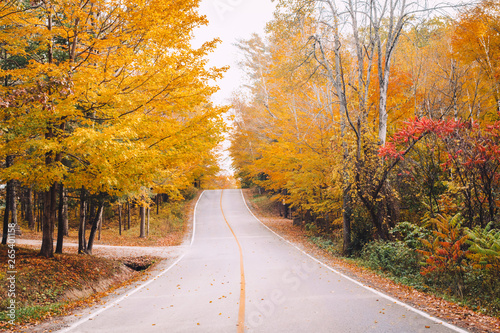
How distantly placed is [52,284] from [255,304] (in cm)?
493

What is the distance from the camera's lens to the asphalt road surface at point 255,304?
17.0 feet

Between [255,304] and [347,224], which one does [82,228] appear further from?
[347,224]

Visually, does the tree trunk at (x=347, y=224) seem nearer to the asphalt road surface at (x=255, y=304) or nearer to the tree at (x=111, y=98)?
the asphalt road surface at (x=255, y=304)

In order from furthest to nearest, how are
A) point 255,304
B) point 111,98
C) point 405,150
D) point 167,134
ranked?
point 405,150, point 167,134, point 111,98, point 255,304

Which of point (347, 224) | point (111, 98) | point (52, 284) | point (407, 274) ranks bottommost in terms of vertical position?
point (407, 274)

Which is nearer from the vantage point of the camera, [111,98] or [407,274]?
[111,98]

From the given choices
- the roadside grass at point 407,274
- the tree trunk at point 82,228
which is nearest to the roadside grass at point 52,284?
the tree trunk at point 82,228

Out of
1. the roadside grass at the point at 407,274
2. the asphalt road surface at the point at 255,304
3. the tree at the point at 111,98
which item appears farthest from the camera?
the tree at the point at 111,98

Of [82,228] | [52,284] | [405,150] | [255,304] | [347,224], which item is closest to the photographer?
[255,304]

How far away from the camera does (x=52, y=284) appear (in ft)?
24.7

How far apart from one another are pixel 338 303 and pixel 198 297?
3.17m

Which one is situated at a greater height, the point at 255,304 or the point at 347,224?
the point at 347,224

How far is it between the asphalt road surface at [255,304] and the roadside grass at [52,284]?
109 cm

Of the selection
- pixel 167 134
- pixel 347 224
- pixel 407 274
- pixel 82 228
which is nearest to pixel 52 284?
pixel 167 134
